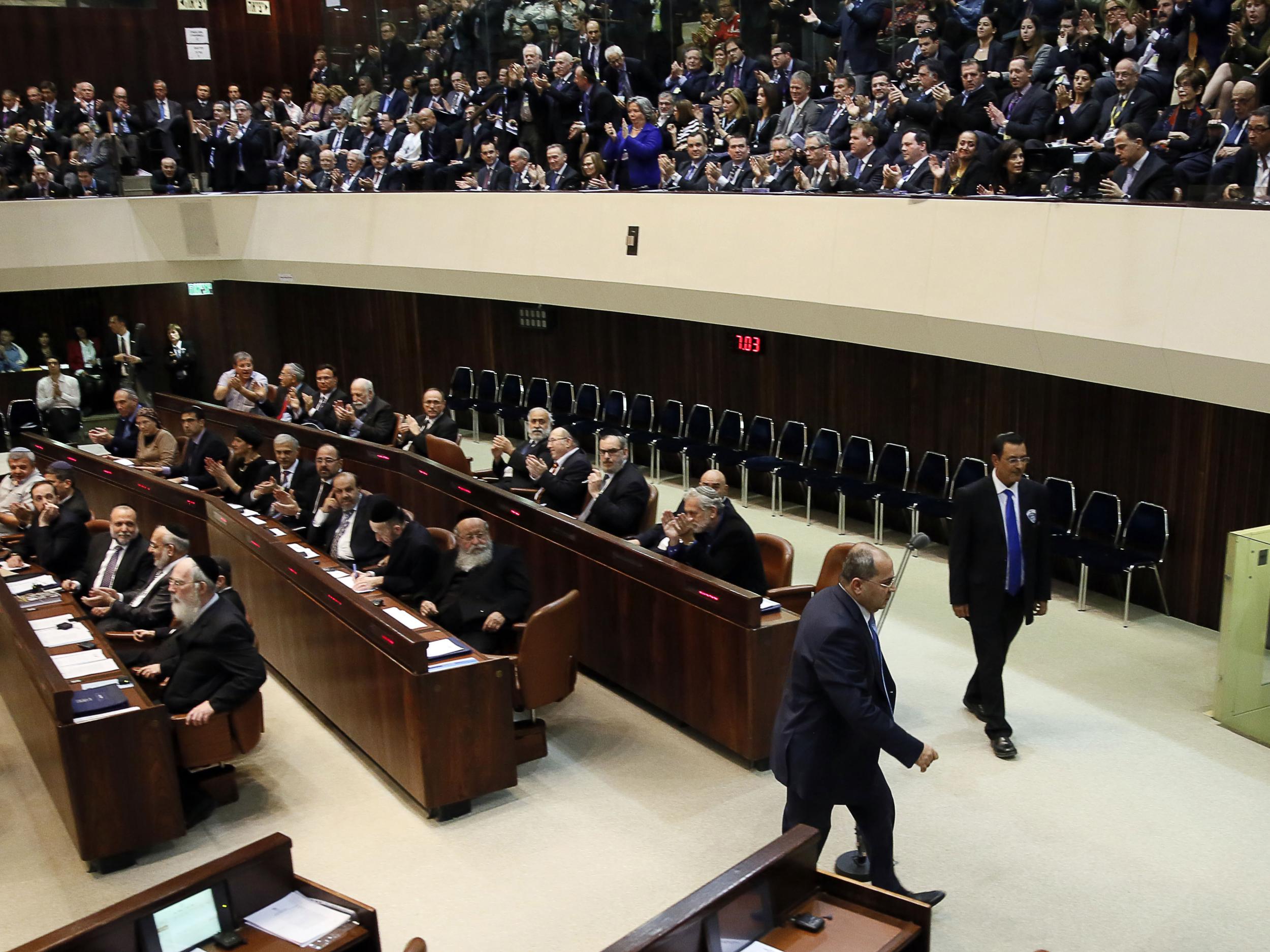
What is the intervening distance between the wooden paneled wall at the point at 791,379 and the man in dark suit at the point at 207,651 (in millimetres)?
6025

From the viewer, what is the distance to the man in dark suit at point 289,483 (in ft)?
29.5

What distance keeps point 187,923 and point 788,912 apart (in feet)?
5.74

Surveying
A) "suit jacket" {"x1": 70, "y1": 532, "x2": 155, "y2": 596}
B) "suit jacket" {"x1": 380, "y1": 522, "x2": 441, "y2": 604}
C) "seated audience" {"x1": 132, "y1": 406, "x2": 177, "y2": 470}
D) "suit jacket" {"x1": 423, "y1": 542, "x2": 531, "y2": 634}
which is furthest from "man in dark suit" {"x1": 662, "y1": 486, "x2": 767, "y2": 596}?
"seated audience" {"x1": 132, "y1": 406, "x2": 177, "y2": 470}

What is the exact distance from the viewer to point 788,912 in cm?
363

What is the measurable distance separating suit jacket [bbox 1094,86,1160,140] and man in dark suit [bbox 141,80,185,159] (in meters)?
11.5

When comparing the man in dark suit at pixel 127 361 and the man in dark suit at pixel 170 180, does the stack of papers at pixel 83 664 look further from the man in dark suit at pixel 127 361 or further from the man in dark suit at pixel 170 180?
the man in dark suit at pixel 170 180

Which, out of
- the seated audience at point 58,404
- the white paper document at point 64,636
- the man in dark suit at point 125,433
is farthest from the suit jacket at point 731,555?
the seated audience at point 58,404

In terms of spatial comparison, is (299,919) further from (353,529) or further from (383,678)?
(353,529)

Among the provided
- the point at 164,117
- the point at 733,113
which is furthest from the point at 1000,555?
the point at 164,117

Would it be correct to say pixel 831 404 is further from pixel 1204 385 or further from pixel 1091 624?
pixel 1204 385

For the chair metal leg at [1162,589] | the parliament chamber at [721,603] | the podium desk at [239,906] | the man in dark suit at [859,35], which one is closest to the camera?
the podium desk at [239,906]

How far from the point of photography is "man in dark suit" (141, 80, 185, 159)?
15.4 meters

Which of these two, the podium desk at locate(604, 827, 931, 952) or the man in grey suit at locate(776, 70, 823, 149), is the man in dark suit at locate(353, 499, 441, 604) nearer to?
the podium desk at locate(604, 827, 931, 952)

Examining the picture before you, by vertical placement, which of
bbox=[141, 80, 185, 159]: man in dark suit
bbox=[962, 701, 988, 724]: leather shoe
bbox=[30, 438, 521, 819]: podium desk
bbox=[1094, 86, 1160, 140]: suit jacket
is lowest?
bbox=[962, 701, 988, 724]: leather shoe
